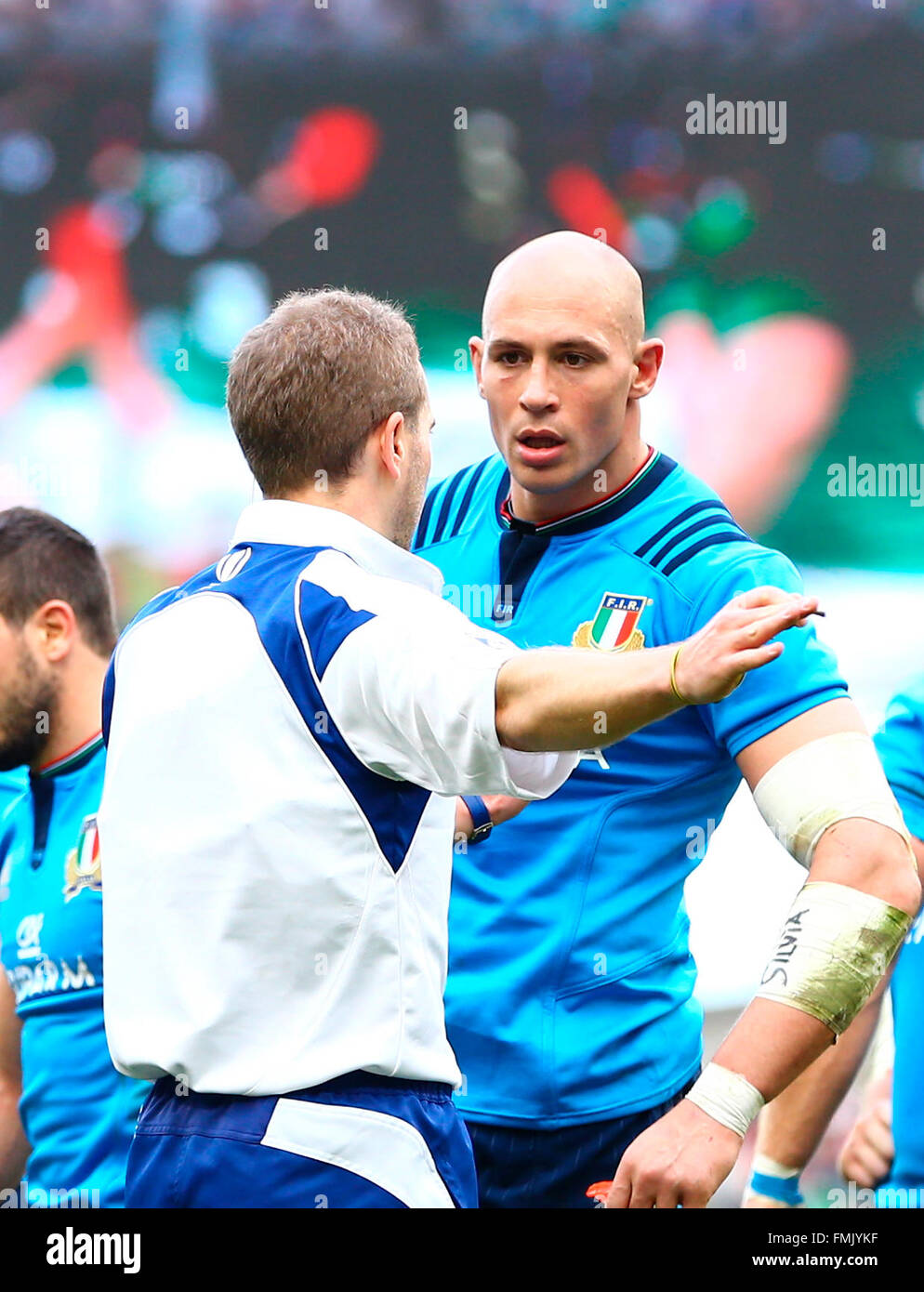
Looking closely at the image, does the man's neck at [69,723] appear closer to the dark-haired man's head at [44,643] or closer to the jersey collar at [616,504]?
the dark-haired man's head at [44,643]

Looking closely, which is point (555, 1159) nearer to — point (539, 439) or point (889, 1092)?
point (889, 1092)

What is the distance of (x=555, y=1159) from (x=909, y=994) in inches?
27.6

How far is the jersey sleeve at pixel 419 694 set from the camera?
150cm

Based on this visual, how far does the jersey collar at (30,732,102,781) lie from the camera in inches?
123

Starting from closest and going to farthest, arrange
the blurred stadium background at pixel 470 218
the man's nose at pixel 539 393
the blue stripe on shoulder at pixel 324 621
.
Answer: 1. the blue stripe on shoulder at pixel 324 621
2. the man's nose at pixel 539 393
3. the blurred stadium background at pixel 470 218

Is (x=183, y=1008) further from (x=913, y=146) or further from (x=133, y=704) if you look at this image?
(x=913, y=146)

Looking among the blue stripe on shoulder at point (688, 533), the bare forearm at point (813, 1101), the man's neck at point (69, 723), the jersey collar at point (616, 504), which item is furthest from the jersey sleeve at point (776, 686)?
the man's neck at point (69, 723)

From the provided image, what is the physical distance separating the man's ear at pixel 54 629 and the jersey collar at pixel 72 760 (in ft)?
0.60

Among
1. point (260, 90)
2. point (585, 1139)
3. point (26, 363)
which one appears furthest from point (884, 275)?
point (585, 1139)

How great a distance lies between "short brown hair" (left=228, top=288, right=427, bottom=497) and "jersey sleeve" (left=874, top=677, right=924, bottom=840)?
1299mm

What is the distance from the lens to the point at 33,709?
10.3 ft

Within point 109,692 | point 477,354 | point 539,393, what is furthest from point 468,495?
point 109,692

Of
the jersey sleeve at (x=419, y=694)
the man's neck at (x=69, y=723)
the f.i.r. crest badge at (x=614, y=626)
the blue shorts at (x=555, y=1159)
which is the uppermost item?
the jersey sleeve at (x=419, y=694)
